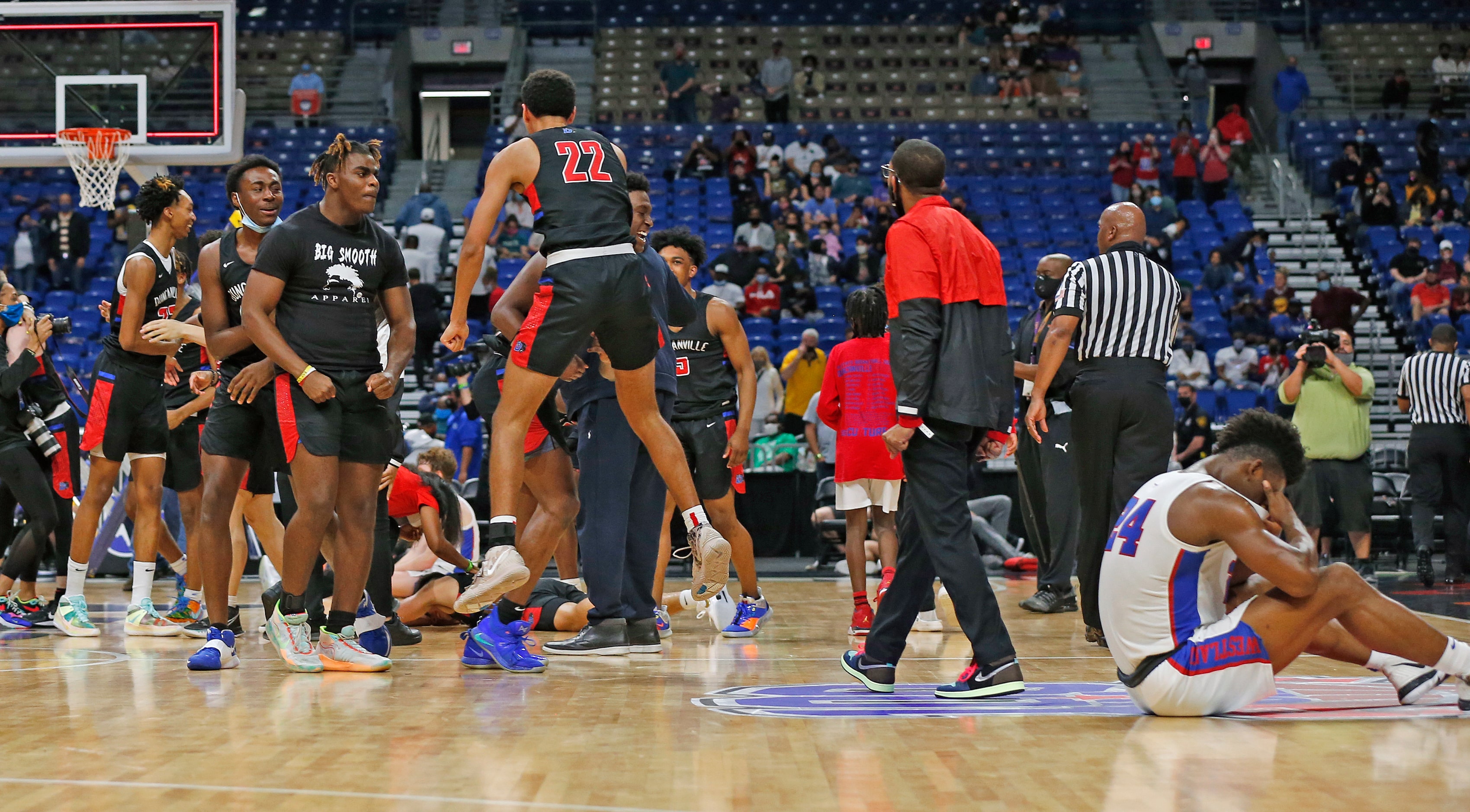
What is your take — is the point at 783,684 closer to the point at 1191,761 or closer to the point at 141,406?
the point at 1191,761

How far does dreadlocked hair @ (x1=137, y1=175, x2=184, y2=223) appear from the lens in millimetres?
6930

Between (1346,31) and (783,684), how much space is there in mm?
24755

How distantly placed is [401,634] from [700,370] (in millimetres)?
2030

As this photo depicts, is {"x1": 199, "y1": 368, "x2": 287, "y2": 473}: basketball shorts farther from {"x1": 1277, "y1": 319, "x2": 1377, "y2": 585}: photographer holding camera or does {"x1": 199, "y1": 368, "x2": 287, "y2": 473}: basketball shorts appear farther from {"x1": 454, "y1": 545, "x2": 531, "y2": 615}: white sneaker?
{"x1": 1277, "y1": 319, "x2": 1377, "y2": 585}: photographer holding camera

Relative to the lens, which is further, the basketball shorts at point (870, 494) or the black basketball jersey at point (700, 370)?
the basketball shorts at point (870, 494)

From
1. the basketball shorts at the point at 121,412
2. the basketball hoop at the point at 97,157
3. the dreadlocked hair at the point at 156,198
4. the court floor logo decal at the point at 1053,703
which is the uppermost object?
the basketball hoop at the point at 97,157

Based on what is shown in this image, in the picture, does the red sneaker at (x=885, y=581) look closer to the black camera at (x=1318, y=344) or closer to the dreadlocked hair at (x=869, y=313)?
the dreadlocked hair at (x=869, y=313)

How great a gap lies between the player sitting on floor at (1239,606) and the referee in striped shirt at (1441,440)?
718cm

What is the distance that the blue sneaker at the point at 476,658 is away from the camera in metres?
5.44

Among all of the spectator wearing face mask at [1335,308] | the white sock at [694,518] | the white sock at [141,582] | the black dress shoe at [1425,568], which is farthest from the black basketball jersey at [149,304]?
the spectator wearing face mask at [1335,308]

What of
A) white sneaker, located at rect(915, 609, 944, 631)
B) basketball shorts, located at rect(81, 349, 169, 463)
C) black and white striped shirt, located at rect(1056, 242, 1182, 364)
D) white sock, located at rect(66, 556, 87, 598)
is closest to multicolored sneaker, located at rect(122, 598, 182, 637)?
white sock, located at rect(66, 556, 87, 598)

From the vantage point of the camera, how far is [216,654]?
5371mm

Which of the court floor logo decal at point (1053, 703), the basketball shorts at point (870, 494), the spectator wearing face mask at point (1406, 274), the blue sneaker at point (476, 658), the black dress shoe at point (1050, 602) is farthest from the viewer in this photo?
the spectator wearing face mask at point (1406, 274)

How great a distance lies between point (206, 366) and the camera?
7.54 m
